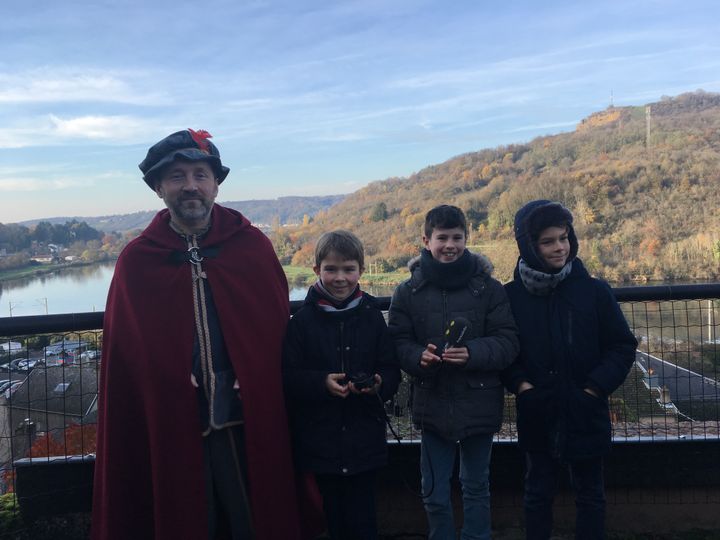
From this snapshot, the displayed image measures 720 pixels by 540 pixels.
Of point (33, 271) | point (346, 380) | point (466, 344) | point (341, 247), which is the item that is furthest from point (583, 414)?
point (33, 271)

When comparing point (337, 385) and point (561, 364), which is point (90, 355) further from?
point (561, 364)

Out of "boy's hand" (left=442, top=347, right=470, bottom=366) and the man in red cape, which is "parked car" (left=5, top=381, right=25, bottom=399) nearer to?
the man in red cape

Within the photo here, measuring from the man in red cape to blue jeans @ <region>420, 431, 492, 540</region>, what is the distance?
612mm

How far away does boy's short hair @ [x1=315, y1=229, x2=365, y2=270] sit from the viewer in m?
2.46

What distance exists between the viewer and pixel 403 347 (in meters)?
2.48

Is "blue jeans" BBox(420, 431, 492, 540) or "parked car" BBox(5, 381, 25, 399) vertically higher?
"parked car" BBox(5, 381, 25, 399)

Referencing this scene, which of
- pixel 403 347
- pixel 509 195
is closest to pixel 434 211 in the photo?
pixel 403 347

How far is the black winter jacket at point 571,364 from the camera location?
2404 mm

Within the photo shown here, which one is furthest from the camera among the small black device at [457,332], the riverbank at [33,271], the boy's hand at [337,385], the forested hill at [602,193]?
the forested hill at [602,193]

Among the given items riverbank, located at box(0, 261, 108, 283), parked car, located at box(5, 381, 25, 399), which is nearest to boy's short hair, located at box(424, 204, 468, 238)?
parked car, located at box(5, 381, 25, 399)

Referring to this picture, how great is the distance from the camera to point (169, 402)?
2352 mm

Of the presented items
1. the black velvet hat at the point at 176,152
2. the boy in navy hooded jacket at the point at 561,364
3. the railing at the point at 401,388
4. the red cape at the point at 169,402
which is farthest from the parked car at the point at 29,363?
the boy in navy hooded jacket at the point at 561,364

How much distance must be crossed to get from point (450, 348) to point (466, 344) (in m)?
0.07

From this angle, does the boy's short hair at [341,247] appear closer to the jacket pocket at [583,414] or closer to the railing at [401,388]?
the railing at [401,388]
